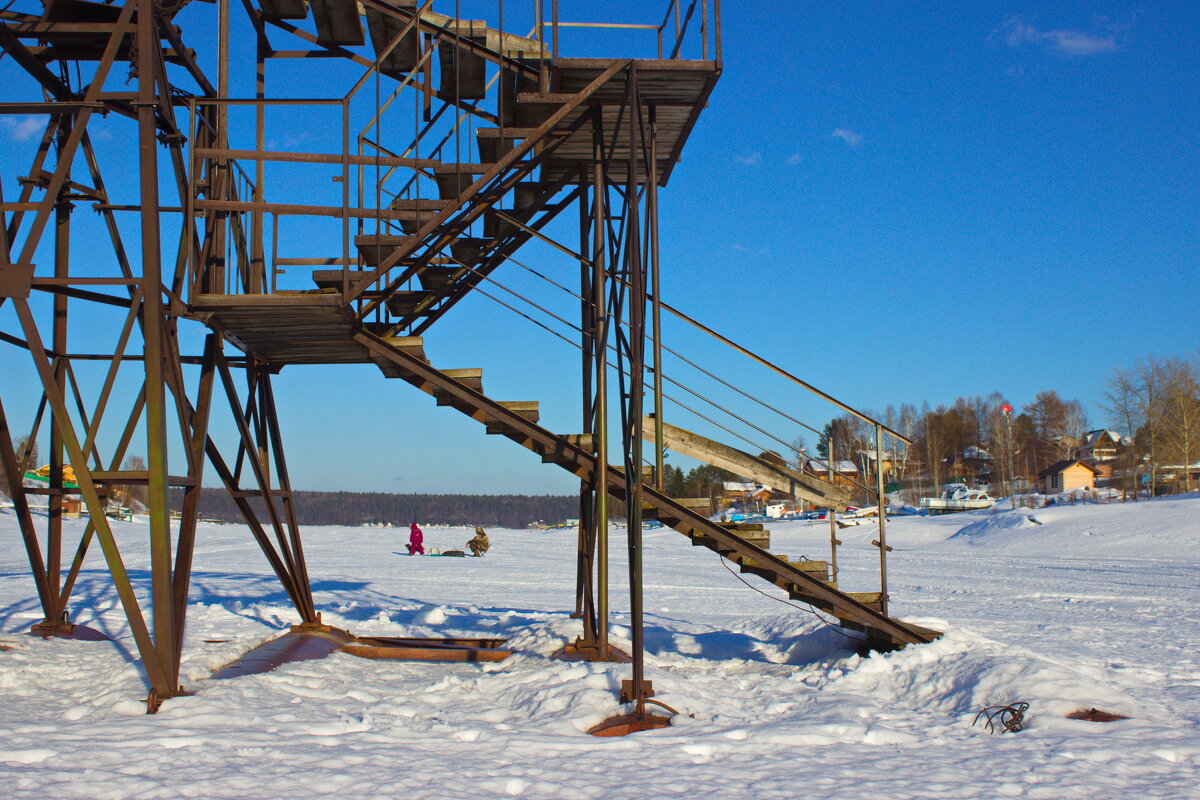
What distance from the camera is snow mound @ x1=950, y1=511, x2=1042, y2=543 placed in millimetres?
39031

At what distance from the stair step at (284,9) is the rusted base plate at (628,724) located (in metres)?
8.60

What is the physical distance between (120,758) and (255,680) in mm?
2758

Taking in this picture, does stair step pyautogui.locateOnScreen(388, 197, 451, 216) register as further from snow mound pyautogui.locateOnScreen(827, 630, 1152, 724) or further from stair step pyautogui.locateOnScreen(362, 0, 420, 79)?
snow mound pyautogui.locateOnScreen(827, 630, 1152, 724)

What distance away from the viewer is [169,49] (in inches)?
429

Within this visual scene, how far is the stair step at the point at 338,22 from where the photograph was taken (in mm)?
10430

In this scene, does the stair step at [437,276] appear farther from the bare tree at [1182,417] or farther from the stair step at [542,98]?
the bare tree at [1182,417]

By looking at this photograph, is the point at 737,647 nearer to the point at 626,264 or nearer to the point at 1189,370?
the point at 626,264

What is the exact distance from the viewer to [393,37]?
10766 mm

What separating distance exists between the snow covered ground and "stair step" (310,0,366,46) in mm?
7168

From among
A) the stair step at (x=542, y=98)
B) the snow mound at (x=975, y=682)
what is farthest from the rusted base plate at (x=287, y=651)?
the stair step at (x=542, y=98)

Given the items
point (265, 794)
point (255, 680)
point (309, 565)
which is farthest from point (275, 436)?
point (309, 565)

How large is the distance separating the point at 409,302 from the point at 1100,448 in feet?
379

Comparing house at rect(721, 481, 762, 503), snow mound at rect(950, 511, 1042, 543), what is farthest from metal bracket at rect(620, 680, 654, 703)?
house at rect(721, 481, 762, 503)

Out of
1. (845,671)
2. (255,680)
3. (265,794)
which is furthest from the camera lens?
(845,671)
